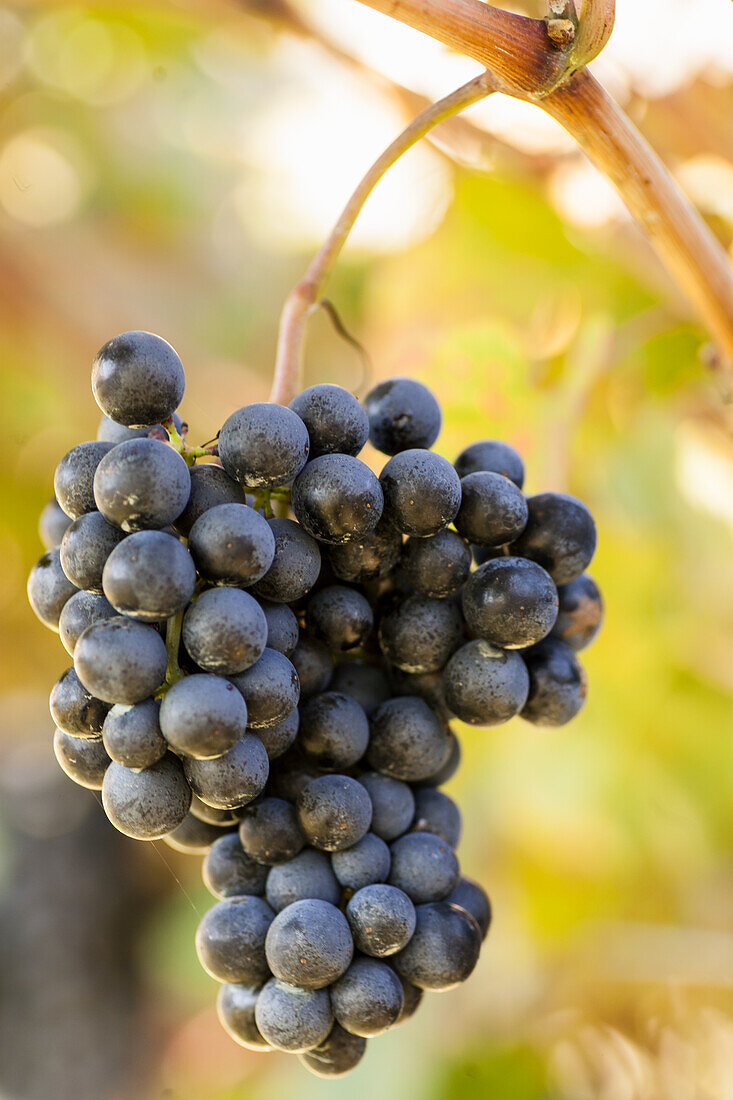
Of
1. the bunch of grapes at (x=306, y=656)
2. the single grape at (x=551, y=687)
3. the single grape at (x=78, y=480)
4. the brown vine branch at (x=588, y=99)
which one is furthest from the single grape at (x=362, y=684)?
the brown vine branch at (x=588, y=99)

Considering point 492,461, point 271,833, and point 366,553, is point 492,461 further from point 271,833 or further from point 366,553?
point 271,833

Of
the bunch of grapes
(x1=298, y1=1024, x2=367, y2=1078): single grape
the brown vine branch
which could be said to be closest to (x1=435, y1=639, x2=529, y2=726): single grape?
the bunch of grapes

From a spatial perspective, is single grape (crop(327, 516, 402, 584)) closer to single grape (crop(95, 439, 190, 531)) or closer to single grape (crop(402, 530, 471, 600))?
single grape (crop(402, 530, 471, 600))

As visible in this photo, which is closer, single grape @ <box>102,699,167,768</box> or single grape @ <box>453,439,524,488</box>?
single grape @ <box>102,699,167,768</box>

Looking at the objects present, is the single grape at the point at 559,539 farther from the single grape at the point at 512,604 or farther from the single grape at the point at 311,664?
the single grape at the point at 311,664

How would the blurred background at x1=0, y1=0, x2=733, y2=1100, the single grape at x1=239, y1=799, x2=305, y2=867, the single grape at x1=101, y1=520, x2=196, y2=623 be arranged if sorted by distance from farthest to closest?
the blurred background at x1=0, y1=0, x2=733, y2=1100 < the single grape at x1=239, y1=799, x2=305, y2=867 < the single grape at x1=101, y1=520, x2=196, y2=623

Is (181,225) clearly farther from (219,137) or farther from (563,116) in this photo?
(563,116)
